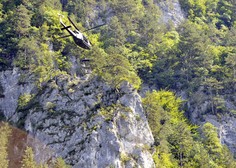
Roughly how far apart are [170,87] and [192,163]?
17268 mm

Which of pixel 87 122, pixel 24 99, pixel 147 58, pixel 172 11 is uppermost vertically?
pixel 87 122

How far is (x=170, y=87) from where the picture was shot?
5141 cm

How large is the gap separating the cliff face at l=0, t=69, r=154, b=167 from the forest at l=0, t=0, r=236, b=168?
5.04ft

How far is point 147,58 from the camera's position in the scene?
54062mm

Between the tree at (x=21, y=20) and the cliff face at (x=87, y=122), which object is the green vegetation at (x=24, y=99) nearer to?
the cliff face at (x=87, y=122)

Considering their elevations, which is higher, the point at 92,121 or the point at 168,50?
the point at 92,121

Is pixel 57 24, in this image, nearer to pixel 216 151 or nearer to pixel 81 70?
pixel 81 70

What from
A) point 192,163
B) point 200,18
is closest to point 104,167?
point 192,163

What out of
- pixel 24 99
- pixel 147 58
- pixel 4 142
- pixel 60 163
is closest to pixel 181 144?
pixel 60 163

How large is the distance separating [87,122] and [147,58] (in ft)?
72.3

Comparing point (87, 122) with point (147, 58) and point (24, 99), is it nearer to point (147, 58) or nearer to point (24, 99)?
point (24, 99)

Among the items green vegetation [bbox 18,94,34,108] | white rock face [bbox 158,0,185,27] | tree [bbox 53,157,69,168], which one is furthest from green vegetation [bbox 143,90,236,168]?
white rock face [bbox 158,0,185,27]

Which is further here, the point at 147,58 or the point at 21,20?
the point at 147,58

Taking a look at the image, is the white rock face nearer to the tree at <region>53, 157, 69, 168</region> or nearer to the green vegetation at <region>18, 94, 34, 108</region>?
the green vegetation at <region>18, 94, 34, 108</region>
